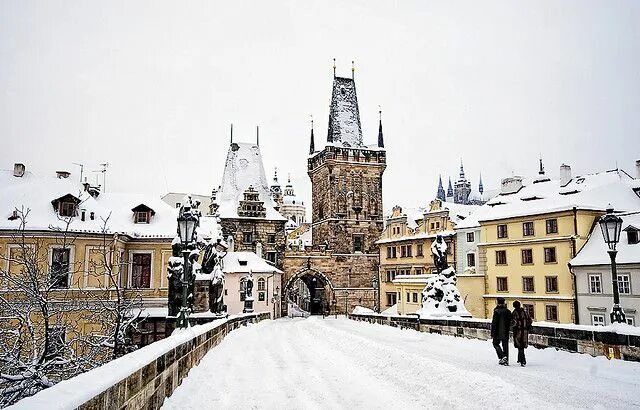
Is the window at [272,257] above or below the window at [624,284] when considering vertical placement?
above

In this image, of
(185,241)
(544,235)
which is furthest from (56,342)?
(544,235)

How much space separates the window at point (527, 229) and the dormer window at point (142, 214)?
80.1 ft

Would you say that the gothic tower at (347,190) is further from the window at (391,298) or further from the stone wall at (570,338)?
the stone wall at (570,338)

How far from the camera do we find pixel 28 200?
32906mm

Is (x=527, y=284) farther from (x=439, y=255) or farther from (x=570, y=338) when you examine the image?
(x=570, y=338)

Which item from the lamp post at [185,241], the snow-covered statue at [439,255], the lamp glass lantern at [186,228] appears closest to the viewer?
the lamp post at [185,241]

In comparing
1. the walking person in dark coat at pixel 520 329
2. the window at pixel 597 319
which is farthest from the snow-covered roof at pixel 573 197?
the walking person in dark coat at pixel 520 329

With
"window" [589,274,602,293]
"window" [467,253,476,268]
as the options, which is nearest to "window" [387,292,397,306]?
"window" [467,253,476,268]

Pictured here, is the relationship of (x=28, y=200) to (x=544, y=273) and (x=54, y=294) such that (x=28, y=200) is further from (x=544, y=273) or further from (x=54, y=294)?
(x=544, y=273)

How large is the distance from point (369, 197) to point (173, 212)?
130ft

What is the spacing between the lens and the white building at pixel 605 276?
105 ft

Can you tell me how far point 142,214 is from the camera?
3581 cm

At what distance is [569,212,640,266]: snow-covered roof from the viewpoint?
3294 cm

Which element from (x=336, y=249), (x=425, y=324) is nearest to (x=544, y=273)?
(x=425, y=324)
